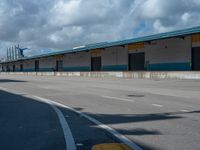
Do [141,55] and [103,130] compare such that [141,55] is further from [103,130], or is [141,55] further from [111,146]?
[111,146]

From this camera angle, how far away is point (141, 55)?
60.1 meters

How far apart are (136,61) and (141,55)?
1857 millimetres

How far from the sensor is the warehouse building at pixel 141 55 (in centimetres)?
4941

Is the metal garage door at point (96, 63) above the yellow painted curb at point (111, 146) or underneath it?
above

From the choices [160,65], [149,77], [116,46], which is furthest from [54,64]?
[149,77]

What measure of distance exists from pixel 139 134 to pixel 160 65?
4699 centimetres

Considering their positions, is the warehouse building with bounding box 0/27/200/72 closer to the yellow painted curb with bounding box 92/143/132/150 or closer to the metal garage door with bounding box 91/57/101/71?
the metal garage door with bounding box 91/57/101/71

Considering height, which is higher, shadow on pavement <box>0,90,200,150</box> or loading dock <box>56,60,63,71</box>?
loading dock <box>56,60,63,71</box>

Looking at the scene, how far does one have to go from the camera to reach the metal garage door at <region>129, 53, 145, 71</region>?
6002cm

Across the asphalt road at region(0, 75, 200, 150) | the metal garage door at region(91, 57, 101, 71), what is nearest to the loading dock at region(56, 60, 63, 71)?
the metal garage door at region(91, 57, 101, 71)

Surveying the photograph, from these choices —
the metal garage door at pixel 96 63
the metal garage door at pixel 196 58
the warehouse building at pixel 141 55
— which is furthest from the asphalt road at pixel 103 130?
the metal garage door at pixel 96 63

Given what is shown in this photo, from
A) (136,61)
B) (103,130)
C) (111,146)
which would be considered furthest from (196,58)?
(111,146)

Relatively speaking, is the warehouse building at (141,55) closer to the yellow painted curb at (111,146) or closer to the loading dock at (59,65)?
the loading dock at (59,65)

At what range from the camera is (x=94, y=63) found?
74.8 metres
